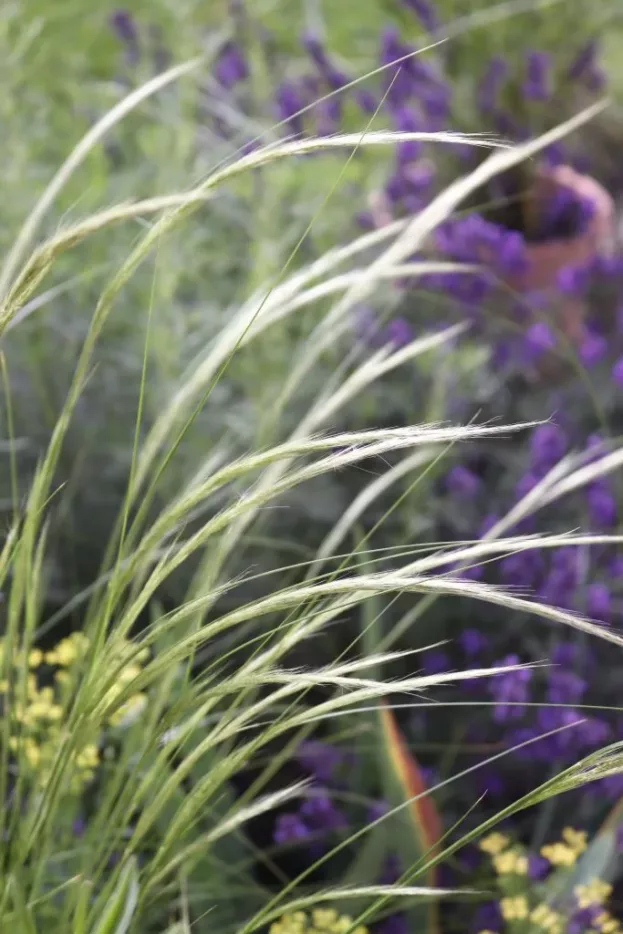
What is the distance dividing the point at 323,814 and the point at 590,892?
29 cm

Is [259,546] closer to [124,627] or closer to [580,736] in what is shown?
[580,736]

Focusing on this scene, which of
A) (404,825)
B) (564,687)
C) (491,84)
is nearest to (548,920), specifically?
(404,825)

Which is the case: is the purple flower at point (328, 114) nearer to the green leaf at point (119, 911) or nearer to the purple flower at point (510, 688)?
the purple flower at point (510, 688)

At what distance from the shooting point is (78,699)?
664 mm

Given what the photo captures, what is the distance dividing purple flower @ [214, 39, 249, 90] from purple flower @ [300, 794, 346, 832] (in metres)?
1.21

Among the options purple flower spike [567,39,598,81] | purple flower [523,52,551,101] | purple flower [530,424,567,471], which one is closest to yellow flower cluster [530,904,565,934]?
purple flower [530,424,567,471]

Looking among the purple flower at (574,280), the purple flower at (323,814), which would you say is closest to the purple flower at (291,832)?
the purple flower at (323,814)

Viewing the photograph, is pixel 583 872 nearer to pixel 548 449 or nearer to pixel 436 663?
pixel 436 663

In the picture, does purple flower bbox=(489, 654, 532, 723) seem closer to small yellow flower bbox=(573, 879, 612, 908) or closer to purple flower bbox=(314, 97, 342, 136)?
small yellow flower bbox=(573, 879, 612, 908)

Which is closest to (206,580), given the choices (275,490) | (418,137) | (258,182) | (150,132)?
(275,490)

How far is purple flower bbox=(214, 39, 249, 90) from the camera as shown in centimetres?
183

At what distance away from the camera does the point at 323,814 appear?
1.10 metres

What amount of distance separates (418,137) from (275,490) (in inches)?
7.6

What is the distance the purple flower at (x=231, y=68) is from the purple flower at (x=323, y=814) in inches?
47.6
